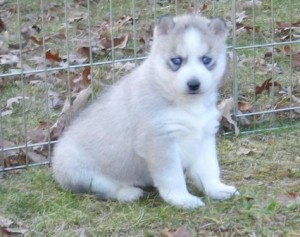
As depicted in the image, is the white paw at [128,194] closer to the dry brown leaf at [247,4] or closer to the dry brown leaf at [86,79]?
the dry brown leaf at [86,79]

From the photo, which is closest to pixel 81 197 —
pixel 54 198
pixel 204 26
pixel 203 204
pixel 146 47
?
pixel 54 198

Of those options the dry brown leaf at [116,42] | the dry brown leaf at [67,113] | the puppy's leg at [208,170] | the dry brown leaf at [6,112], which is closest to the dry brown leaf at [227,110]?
the dry brown leaf at [67,113]

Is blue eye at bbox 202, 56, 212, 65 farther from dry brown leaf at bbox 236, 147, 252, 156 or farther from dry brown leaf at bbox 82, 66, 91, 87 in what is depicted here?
dry brown leaf at bbox 82, 66, 91, 87

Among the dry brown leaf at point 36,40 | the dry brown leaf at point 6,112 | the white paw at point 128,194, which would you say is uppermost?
the dry brown leaf at point 36,40

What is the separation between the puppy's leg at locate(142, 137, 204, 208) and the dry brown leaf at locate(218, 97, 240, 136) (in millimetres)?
1245

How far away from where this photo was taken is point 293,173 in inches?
185

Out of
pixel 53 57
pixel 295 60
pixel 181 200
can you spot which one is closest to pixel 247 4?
pixel 295 60

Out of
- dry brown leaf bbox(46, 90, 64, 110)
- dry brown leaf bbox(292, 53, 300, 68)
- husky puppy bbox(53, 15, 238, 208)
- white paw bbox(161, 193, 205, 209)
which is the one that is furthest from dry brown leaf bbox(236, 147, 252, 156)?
dry brown leaf bbox(292, 53, 300, 68)

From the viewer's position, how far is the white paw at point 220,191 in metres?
4.31

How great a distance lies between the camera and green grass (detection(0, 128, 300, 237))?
402 centimetres

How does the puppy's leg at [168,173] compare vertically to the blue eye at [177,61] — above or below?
below

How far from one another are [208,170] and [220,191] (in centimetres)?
13

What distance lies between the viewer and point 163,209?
13.7 ft

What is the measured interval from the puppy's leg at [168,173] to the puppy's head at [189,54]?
10.9 inches
